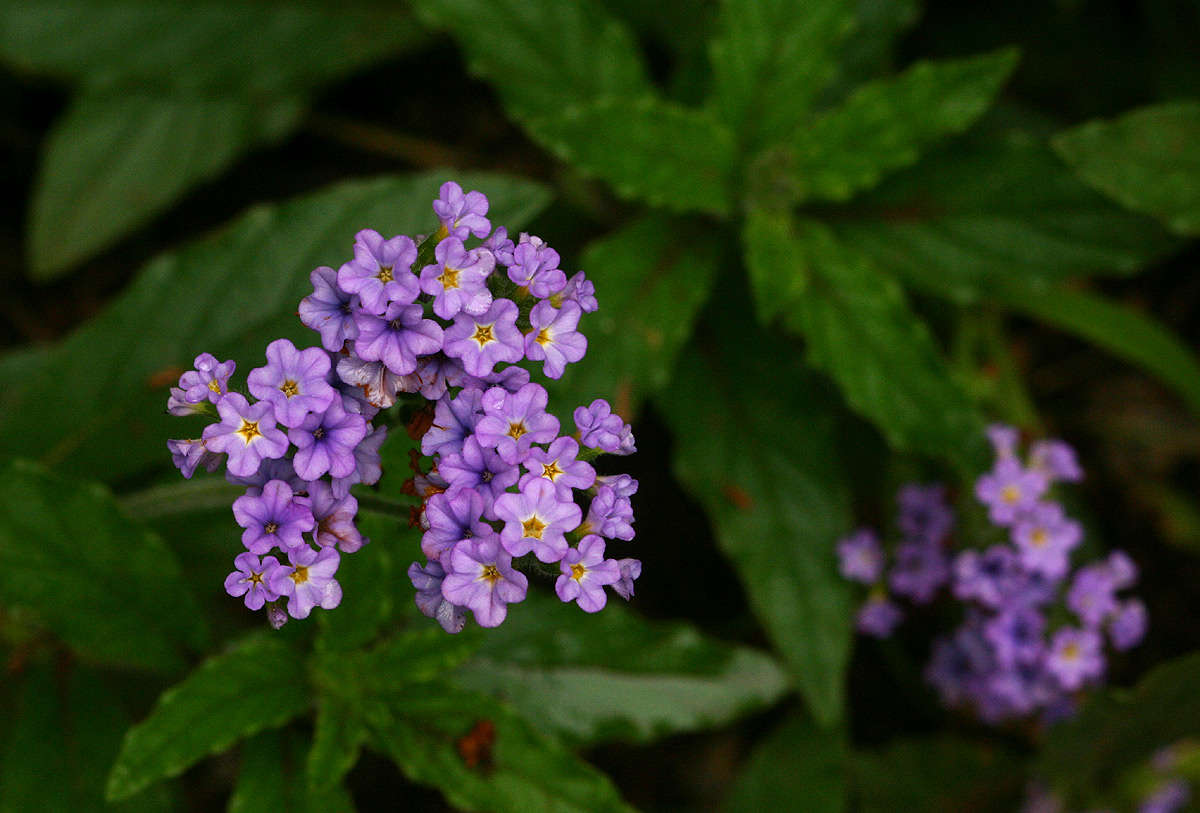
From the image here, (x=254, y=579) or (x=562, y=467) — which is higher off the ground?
(x=562, y=467)

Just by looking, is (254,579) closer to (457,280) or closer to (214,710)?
(457,280)

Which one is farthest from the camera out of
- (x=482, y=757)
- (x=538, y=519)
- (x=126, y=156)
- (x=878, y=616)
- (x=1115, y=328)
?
(x=126, y=156)

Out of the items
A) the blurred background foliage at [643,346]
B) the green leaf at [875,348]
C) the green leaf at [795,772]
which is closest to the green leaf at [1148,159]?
the blurred background foliage at [643,346]

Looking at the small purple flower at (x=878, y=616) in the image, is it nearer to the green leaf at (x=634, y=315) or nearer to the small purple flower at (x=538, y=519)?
the green leaf at (x=634, y=315)

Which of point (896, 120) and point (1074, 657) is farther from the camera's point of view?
point (1074, 657)

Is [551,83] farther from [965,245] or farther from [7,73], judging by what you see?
[7,73]

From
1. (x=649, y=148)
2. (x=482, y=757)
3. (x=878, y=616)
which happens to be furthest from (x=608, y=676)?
(x=649, y=148)

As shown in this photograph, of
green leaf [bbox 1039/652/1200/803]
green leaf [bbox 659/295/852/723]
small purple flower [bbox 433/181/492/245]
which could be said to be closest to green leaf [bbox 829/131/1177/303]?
green leaf [bbox 659/295/852/723]

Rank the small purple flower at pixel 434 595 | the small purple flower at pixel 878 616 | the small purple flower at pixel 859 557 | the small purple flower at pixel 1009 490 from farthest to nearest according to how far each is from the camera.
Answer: the small purple flower at pixel 878 616 → the small purple flower at pixel 859 557 → the small purple flower at pixel 1009 490 → the small purple flower at pixel 434 595

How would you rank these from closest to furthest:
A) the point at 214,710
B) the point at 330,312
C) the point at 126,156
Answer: the point at 330,312 < the point at 214,710 < the point at 126,156
